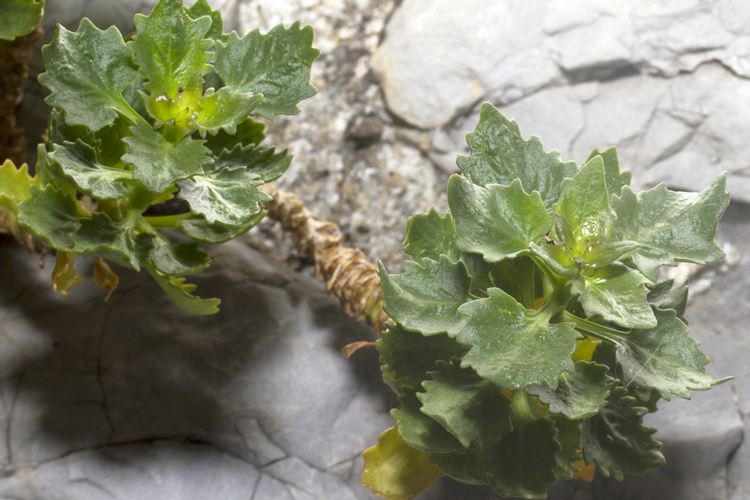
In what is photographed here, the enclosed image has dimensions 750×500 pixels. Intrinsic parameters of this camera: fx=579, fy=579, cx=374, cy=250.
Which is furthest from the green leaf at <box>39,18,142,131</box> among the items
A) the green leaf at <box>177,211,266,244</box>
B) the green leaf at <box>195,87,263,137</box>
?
the green leaf at <box>177,211,266,244</box>

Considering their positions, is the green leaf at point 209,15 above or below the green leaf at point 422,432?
above

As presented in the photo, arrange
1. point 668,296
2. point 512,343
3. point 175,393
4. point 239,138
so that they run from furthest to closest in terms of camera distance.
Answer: point 175,393 → point 239,138 → point 668,296 → point 512,343

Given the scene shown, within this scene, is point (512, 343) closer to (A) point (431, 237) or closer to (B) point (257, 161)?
(A) point (431, 237)

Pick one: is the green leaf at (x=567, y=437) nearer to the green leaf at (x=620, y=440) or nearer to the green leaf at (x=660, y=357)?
the green leaf at (x=620, y=440)

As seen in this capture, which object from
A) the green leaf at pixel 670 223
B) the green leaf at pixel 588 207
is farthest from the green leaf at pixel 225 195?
the green leaf at pixel 670 223

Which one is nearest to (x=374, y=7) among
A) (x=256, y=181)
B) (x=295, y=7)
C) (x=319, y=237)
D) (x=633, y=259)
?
(x=295, y=7)

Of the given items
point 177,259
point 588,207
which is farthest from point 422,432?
point 177,259
